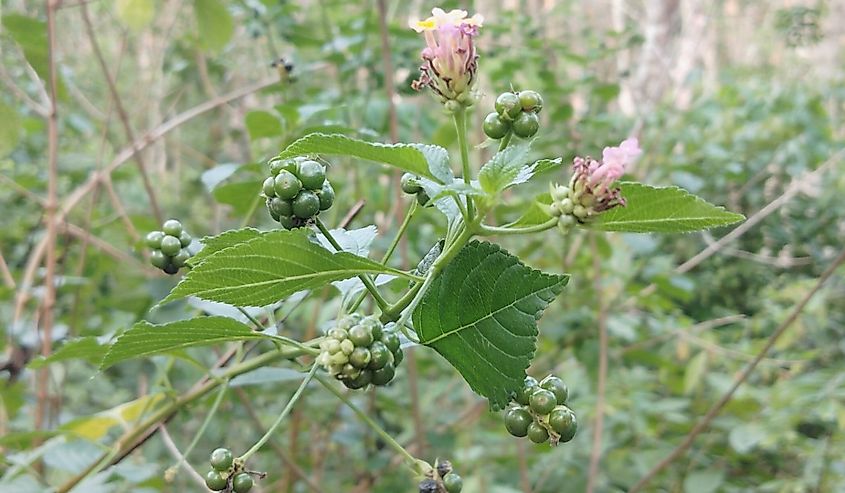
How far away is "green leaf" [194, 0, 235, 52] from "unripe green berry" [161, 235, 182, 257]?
2.52 ft

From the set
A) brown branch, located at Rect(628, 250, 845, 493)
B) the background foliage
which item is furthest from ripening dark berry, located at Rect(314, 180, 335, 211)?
brown branch, located at Rect(628, 250, 845, 493)

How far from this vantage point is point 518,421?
539 millimetres

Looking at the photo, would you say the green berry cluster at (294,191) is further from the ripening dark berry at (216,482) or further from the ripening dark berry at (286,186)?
the ripening dark berry at (216,482)

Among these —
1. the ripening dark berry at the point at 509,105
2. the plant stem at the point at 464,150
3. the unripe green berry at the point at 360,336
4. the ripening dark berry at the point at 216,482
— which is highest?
the ripening dark berry at the point at 509,105

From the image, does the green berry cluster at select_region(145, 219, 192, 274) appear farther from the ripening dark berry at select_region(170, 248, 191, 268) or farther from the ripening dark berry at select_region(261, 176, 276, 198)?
the ripening dark berry at select_region(261, 176, 276, 198)

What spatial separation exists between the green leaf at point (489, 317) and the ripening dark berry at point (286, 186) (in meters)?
0.11

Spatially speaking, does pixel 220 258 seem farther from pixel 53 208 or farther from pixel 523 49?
pixel 523 49

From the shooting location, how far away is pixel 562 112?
1.81 meters

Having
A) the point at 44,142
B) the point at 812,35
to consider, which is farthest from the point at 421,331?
the point at 812,35

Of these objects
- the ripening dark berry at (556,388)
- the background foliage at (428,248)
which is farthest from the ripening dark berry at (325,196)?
the background foliage at (428,248)

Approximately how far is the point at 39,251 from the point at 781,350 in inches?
74.5

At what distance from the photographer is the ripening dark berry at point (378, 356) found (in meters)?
0.47

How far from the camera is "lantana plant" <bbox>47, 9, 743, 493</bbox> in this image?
1.54ft

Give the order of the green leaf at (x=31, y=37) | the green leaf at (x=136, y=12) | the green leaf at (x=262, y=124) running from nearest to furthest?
the green leaf at (x=262, y=124) < the green leaf at (x=31, y=37) < the green leaf at (x=136, y=12)
